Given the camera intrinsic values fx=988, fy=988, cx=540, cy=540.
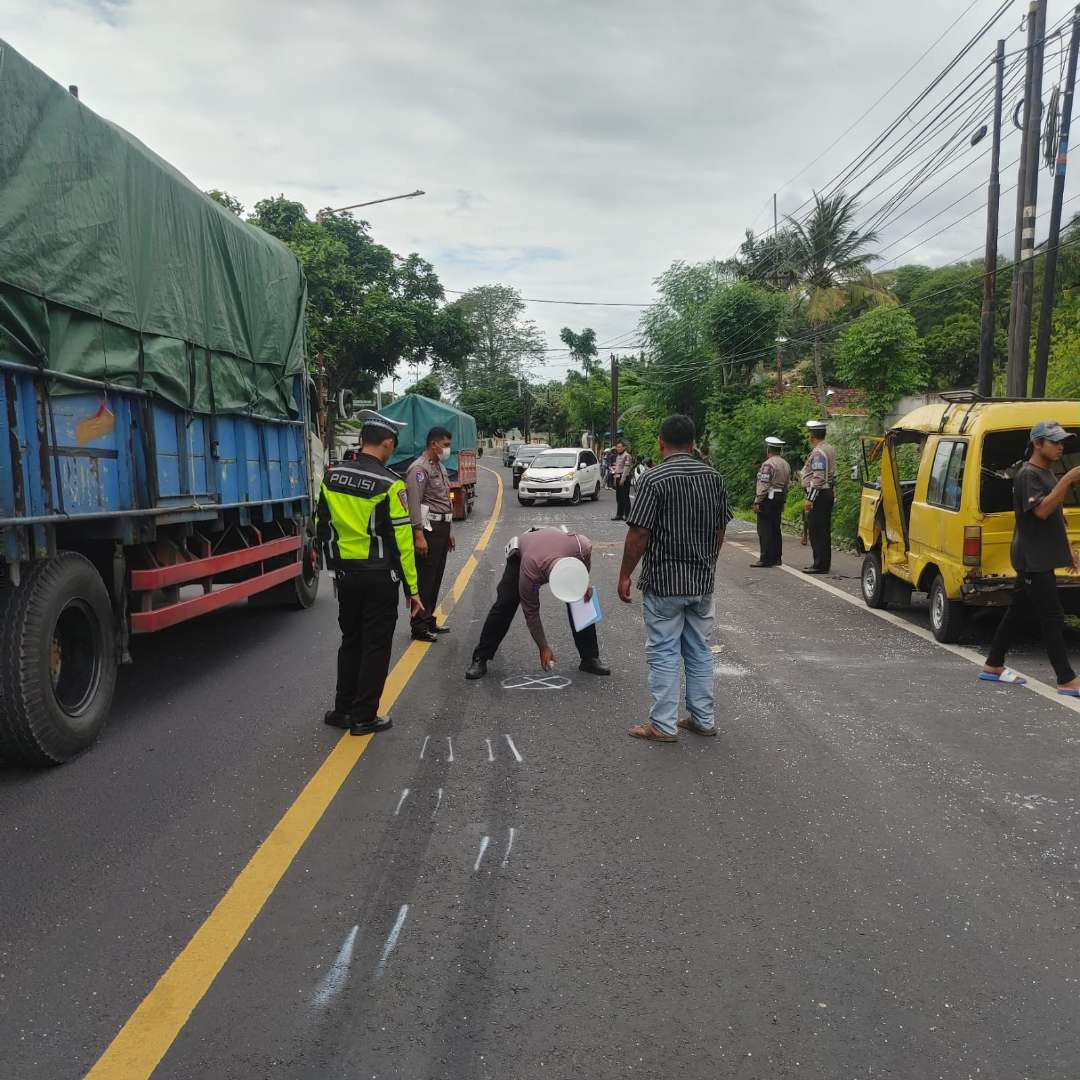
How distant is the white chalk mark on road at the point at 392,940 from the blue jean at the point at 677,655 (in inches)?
89.7

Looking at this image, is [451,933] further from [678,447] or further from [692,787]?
[678,447]

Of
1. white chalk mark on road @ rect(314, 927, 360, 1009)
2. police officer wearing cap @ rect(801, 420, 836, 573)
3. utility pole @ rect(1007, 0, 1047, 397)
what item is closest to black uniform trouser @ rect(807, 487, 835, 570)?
police officer wearing cap @ rect(801, 420, 836, 573)

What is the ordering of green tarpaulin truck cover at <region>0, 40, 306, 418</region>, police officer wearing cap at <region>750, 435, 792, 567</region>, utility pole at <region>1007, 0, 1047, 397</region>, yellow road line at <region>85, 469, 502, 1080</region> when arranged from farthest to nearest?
utility pole at <region>1007, 0, 1047, 397</region>, police officer wearing cap at <region>750, 435, 792, 567</region>, green tarpaulin truck cover at <region>0, 40, 306, 418</region>, yellow road line at <region>85, 469, 502, 1080</region>

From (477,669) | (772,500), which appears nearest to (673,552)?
(477,669)

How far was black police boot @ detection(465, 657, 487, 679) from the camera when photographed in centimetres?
682

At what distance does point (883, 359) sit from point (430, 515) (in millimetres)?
16206

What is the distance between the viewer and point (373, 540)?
18.0ft

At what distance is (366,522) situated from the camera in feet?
18.0

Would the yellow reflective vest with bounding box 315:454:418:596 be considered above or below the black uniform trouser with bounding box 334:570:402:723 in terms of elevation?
above

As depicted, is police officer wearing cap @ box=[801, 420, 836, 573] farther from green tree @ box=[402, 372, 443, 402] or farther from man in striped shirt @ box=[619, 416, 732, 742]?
green tree @ box=[402, 372, 443, 402]

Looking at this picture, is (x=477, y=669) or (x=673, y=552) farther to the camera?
(x=477, y=669)

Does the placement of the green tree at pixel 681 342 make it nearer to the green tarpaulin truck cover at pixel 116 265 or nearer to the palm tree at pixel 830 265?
the palm tree at pixel 830 265

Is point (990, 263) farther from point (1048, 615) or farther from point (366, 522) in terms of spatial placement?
point (366, 522)

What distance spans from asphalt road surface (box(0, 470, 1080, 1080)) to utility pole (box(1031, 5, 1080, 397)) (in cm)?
1060
